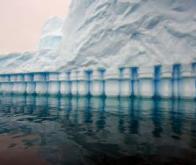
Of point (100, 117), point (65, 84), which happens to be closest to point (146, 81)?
point (65, 84)

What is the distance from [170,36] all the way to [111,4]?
15429mm

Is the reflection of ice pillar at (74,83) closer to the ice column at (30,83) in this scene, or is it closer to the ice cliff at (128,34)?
the ice cliff at (128,34)

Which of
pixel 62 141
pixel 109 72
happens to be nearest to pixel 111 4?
pixel 109 72

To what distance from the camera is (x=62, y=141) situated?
337 inches

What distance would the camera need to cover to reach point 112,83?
33.3 m

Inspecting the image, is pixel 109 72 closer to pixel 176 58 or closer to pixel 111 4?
pixel 176 58

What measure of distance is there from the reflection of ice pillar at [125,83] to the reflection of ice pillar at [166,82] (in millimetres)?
5331

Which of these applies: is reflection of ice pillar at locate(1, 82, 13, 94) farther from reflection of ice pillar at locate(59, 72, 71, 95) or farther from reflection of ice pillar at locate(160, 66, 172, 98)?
reflection of ice pillar at locate(160, 66, 172, 98)

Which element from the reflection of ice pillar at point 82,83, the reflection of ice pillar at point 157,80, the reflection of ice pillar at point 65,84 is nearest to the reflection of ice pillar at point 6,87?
the reflection of ice pillar at point 65,84

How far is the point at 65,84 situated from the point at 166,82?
63.2 feet

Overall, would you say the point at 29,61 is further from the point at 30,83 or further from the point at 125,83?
the point at 125,83

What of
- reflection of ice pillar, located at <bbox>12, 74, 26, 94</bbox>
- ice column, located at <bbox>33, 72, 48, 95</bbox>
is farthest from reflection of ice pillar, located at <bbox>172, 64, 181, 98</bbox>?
reflection of ice pillar, located at <bbox>12, 74, 26, 94</bbox>

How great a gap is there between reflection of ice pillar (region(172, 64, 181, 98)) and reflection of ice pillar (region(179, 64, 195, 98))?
516mm

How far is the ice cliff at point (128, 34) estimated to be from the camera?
117ft
